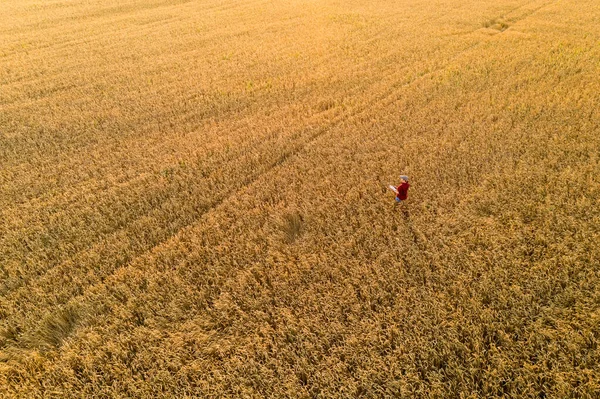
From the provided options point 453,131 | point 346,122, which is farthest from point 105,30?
point 453,131

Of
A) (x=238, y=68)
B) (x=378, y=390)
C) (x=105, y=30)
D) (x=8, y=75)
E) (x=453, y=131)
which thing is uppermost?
(x=105, y=30)

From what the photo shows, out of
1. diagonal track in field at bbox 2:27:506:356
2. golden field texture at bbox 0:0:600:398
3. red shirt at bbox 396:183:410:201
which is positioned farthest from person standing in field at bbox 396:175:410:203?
diagonal track in field at bbox 2:27:506:356

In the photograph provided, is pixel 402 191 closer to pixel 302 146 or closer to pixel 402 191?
pixel 402 191

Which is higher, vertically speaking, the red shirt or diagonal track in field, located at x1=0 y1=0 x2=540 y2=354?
diagonal track in field, located at x1=0 y1=0 x2=540 y2=354

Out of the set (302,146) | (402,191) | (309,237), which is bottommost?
(309,237)

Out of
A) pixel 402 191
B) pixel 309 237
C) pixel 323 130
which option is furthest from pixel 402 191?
pixel 323 130

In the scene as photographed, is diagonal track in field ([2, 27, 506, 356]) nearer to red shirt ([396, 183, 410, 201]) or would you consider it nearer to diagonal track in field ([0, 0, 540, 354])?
diagonal track in field ([0, 0, 540, 354])

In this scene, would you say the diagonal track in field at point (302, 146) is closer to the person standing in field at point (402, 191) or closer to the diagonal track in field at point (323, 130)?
the diagonal track in field at point (323, 130)

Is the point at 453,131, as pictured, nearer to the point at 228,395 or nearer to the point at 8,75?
the point at 228,395

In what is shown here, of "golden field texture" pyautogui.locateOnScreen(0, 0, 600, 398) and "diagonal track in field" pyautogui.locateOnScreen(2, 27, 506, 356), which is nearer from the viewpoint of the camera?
"golden field texture" pyautogui.locateOnScreen(0, 0, 600, 398)
